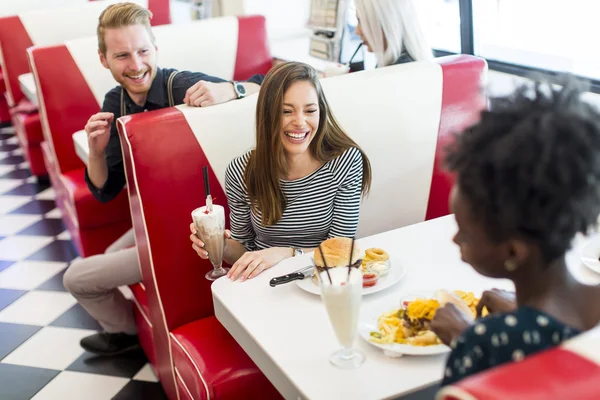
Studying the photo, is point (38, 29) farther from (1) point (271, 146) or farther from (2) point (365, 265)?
(2) point (365, 265)

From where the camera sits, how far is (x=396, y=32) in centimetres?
255

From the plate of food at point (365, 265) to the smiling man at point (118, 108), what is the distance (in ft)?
3.15

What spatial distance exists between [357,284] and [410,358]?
0.59 feet

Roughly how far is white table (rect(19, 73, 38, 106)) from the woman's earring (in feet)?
10.6

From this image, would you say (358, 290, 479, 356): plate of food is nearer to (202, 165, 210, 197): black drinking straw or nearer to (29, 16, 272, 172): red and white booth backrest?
(202, 165, 210, 197): black drinking straw

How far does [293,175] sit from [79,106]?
1.70 metres

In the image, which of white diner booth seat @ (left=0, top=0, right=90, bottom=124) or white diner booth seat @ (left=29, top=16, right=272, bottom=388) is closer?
white diner booth seat @ (left=29, top=16, right=272, bottom=388)

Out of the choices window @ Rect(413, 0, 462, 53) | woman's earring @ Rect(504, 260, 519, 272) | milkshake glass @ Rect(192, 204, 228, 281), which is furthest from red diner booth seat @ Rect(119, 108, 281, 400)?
window @ Rect(413, 0, 462, 53)

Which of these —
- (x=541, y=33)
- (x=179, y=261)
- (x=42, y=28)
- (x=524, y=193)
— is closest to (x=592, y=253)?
(x=524, y=193)

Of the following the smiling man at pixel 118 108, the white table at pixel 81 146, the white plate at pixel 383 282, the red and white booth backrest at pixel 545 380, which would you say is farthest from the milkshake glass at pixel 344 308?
the white table at pixel 81 146

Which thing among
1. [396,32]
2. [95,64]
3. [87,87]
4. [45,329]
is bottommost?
[45,329]

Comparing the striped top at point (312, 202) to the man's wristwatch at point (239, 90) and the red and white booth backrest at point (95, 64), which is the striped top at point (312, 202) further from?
the red and white booth backrest at point (95, 64)

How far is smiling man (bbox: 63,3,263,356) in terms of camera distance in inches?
96.3

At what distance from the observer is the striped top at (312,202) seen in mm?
1950
